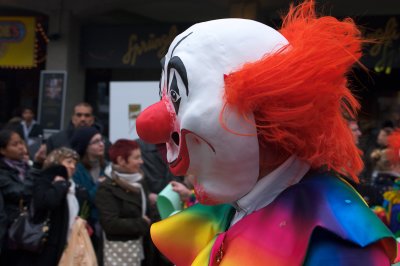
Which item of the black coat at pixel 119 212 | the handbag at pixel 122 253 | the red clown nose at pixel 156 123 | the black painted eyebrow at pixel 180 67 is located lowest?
the handbag at pixel 122 253

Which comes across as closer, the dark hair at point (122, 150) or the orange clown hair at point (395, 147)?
the orange clown hair at point (395, 147)

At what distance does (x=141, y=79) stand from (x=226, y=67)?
8.77 meters

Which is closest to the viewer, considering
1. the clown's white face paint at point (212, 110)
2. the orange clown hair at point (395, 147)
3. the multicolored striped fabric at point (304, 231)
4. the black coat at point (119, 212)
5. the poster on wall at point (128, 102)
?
the multicolored striped fabric at point (304, 231)

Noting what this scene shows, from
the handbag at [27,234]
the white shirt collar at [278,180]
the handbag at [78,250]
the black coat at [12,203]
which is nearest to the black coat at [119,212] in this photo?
the handbag at [78,250]

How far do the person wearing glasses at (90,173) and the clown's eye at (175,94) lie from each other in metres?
2.77

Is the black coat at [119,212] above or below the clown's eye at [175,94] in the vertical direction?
below

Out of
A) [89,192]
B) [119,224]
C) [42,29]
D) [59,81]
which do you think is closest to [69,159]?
[89,192]

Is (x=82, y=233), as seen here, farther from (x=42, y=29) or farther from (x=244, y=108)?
(x=42, y=29)

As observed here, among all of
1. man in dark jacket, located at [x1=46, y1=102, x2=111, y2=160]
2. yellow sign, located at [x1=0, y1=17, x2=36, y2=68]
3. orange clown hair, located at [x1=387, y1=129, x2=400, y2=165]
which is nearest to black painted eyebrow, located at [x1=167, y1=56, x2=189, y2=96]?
orange clown hair, located at [x1=387, y1=129, x2=400, y2=165]

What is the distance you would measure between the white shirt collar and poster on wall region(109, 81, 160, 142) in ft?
10.5

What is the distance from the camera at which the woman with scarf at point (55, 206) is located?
3.70m

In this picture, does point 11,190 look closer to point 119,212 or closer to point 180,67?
point 119,212

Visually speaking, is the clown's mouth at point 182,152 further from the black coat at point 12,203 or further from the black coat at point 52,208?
the black coat at point 12,203

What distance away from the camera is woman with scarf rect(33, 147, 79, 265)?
370 cm
